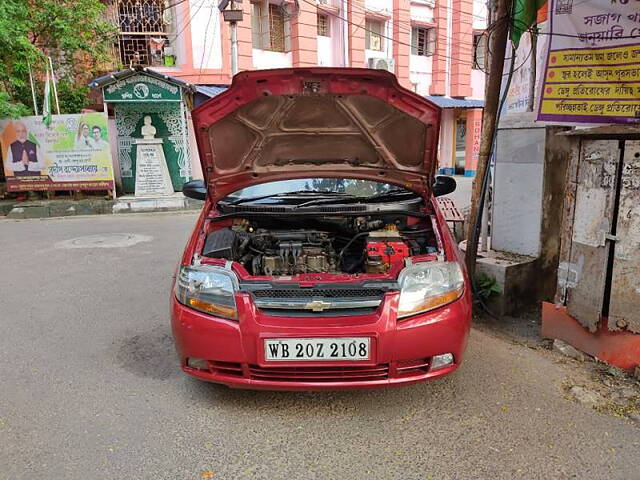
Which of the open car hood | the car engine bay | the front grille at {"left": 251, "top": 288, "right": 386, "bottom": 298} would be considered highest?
the open car hood

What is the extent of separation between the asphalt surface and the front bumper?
279 mm

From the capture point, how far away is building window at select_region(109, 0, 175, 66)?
14.0 meters

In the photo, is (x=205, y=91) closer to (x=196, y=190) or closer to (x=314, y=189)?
(x=196, y=190)

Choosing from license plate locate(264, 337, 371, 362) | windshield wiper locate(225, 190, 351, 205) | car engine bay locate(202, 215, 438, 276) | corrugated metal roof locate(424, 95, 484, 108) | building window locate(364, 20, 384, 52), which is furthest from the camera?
corrugated metal roof locate(424, 95, 484, 108)

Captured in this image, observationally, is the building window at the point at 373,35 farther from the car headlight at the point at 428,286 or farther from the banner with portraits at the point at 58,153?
the car headlight at the point at 428,286

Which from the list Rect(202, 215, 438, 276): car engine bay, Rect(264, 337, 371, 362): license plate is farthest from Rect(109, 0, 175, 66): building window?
Rect(264, 337, 371, 362): license plate

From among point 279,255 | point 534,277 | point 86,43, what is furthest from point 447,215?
point 86,43

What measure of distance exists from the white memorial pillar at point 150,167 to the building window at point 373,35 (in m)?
8.94

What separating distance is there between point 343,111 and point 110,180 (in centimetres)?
986

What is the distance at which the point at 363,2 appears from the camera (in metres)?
17.1

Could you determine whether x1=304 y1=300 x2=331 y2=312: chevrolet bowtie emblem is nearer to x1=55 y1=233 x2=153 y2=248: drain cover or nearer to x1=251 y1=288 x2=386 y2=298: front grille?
x1=251 y1=288 x2=386 y2=298: front grille

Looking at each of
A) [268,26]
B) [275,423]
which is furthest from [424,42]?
[275,423]

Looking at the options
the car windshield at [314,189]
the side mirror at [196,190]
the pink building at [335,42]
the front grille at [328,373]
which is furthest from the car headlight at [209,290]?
the pink building at [335,42]

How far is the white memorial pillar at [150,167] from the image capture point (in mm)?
12242
